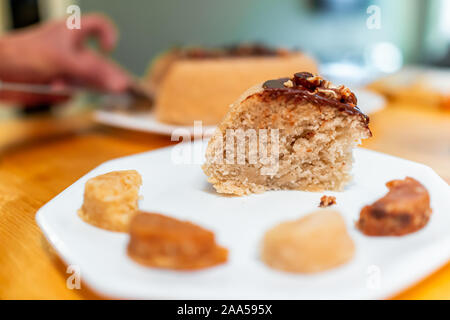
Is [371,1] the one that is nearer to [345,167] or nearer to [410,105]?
[410,105]

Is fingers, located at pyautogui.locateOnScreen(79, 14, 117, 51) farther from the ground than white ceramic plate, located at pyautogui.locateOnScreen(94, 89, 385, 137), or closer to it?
farther from the ground

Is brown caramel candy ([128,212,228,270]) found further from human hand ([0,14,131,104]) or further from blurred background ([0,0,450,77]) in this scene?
human hand ([0,14,131,104])

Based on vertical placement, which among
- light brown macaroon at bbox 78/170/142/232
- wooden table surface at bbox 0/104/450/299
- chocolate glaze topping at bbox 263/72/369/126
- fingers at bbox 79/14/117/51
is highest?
fingers at bbox 79/14/117/51

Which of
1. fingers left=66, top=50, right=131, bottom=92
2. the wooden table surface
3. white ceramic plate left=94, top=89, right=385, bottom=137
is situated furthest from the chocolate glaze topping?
fingers left=66, top=50, right=131, bottom=92

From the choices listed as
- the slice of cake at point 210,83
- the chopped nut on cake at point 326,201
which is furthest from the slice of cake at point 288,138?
the slice of cake at point 210,83

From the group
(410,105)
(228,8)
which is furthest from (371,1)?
(410,105)

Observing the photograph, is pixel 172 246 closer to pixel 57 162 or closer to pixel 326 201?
pixel 326 201

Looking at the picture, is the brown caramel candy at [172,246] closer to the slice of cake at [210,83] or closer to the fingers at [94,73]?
the slice of cake at [210,83]

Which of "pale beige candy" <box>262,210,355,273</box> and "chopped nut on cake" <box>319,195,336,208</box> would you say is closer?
"pale beige candy" <box>262,210,355,273</box>
